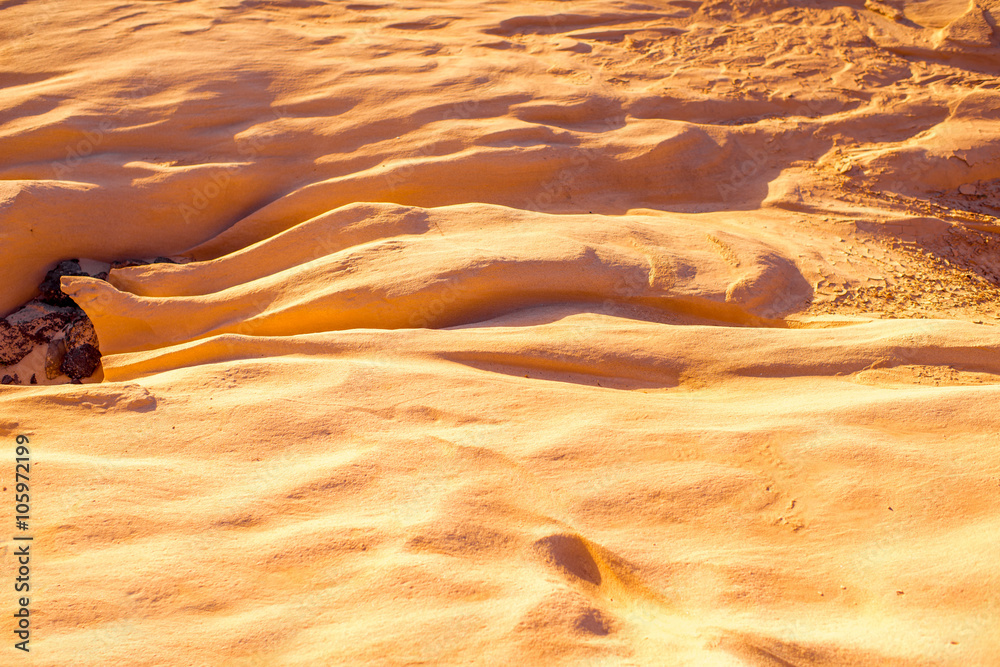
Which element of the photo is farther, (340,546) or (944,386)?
(944,386)

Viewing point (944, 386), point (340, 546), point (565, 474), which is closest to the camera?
point (340, 546)

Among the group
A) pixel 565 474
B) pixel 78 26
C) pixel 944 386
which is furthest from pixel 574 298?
pixel 78 26

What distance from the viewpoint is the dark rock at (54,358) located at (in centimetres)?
274

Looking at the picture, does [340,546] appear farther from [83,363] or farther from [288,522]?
[83,363]

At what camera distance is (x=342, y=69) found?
3.74 m

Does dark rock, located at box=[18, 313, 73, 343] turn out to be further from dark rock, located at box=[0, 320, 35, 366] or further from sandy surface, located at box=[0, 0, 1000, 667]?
sandy surface, located at box=[0, 0, 1000, 667]

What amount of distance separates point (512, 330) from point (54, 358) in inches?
78.4

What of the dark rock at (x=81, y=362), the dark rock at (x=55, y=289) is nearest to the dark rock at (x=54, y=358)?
the dark rock at (x=81, y=362)

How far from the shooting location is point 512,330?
231cm

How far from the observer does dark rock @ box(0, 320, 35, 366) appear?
277 centimetres

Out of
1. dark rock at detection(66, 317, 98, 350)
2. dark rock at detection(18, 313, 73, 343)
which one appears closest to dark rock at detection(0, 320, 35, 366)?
dark rock at detection(18, 313, 73, 343)

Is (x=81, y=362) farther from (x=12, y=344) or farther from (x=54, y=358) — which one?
(x=12, y=344)

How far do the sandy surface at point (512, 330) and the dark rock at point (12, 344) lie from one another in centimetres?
22

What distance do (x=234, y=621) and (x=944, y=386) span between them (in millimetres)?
2071
